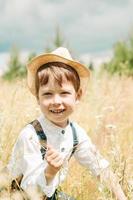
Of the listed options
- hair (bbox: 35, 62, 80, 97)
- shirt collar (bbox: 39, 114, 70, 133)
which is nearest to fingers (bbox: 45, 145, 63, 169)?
shirt collar (bbox: 39, 114, 70, 133)

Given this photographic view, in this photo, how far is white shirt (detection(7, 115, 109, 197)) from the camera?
2.90 meters

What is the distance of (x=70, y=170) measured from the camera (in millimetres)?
4039

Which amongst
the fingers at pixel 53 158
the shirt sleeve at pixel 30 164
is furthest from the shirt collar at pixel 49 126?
the fingers at pixel 53 158

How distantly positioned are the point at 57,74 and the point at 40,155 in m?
0.51

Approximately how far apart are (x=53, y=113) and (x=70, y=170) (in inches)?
36.2

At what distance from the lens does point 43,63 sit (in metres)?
3.37

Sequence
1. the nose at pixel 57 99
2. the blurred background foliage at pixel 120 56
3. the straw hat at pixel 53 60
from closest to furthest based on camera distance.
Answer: the nose at pixel 57 99
the straw hat at pixel 53 60
the blurred background foliage at pixel 120 56

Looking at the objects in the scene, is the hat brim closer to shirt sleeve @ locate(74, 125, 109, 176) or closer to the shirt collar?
the shirt collar

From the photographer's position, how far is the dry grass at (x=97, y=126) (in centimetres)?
294

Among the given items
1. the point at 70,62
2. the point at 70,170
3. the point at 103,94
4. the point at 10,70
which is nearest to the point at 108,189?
the point at 70,62

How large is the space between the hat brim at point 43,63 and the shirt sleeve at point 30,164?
0.38 meters

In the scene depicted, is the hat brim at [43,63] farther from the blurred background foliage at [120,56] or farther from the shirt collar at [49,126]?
the blurred background foliage at [120,56]

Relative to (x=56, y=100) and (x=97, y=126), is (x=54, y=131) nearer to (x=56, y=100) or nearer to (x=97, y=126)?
(x=56, y=100)

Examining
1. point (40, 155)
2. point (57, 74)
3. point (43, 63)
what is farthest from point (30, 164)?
point (43, 63)
